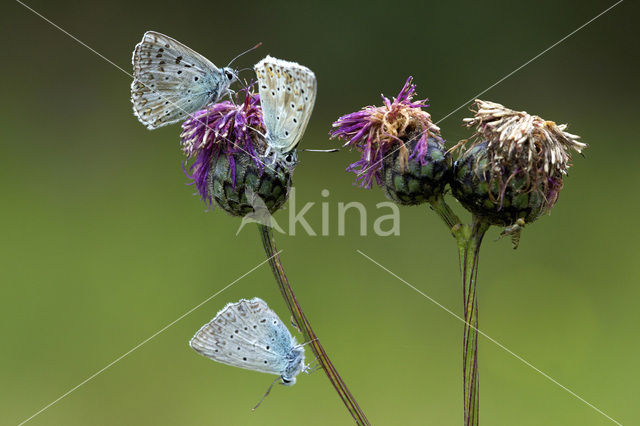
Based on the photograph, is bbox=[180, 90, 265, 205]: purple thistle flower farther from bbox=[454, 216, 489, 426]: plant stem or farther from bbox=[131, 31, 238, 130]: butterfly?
bbox=[454, 216, 489, 426]: plant stem

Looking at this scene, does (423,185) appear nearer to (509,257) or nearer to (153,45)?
(153,45)

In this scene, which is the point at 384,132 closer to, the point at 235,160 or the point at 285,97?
the point at 285,97

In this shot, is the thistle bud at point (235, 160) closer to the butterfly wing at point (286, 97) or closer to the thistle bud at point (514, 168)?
the butterfly wing at point (286, 97)

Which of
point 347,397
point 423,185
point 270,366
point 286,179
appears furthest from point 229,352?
point 423,185

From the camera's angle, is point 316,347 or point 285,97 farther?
point 285,97

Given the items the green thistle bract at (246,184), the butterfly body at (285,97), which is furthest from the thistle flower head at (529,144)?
the green thistle bract at (246,184)

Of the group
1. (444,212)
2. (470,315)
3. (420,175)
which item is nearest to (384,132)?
(420,175)
